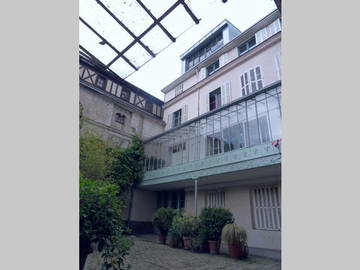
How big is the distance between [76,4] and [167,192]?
12.5 meters

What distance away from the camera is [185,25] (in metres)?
6.28

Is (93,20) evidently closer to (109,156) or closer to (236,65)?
(109,156)

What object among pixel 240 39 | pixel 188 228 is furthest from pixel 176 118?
pixel 188 228

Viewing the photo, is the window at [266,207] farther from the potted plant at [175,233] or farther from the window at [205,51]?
the window at [205,51]

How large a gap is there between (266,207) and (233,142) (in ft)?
9.22

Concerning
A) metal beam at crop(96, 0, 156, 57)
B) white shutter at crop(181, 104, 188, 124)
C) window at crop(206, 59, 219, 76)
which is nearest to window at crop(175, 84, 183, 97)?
white shutter at crop(181, 104, 188, 124)

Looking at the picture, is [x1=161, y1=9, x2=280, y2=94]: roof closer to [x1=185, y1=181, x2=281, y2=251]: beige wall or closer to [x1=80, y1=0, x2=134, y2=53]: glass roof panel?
[x1=80, y1=0, x2=134, y2=53]: glass roof panel

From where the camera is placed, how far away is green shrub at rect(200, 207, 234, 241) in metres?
6.91

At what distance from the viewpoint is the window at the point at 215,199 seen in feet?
32.2

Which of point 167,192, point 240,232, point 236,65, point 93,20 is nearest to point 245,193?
point 240,232

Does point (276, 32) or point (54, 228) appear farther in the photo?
point (276, 32)

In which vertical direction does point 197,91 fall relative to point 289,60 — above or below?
above

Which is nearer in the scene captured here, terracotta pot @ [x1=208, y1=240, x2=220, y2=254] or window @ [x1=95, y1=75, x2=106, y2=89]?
terracotta pot @ [x1=208, y1=240, x2=220, y2=254]

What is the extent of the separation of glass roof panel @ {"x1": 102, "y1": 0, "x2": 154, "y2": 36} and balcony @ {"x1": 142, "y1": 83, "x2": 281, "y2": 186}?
4.28 meters
